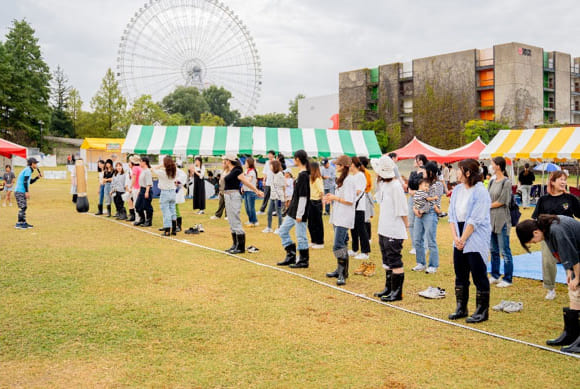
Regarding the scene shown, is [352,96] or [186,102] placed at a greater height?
[186,102]

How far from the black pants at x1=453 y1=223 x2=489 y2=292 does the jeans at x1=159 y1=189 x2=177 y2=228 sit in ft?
23.9

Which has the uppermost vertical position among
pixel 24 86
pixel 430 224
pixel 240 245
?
pixel 24 86

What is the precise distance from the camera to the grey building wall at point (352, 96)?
200 feet

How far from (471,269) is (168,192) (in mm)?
7462

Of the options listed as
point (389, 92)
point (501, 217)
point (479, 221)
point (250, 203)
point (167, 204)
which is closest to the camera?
point (479, 221)

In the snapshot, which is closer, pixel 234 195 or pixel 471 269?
pixel 471 269

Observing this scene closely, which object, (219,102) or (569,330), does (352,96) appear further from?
(569,330)

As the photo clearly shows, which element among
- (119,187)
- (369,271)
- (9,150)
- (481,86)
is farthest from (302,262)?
(481,86)

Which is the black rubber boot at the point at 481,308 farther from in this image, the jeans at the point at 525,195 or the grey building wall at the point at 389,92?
the grey building wall at the point at 389,92

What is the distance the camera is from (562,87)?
54.0 metres

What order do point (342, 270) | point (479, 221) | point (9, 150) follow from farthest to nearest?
point (9, 150) → point (342, 270) → point (479, 221)

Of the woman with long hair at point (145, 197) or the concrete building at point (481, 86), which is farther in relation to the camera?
the concrete building at point (481, 86)

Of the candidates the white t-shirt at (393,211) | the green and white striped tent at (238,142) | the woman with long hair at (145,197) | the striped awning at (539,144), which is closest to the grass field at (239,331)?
the white t-shirt at (393,211)

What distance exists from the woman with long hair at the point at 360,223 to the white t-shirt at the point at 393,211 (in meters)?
1.32
